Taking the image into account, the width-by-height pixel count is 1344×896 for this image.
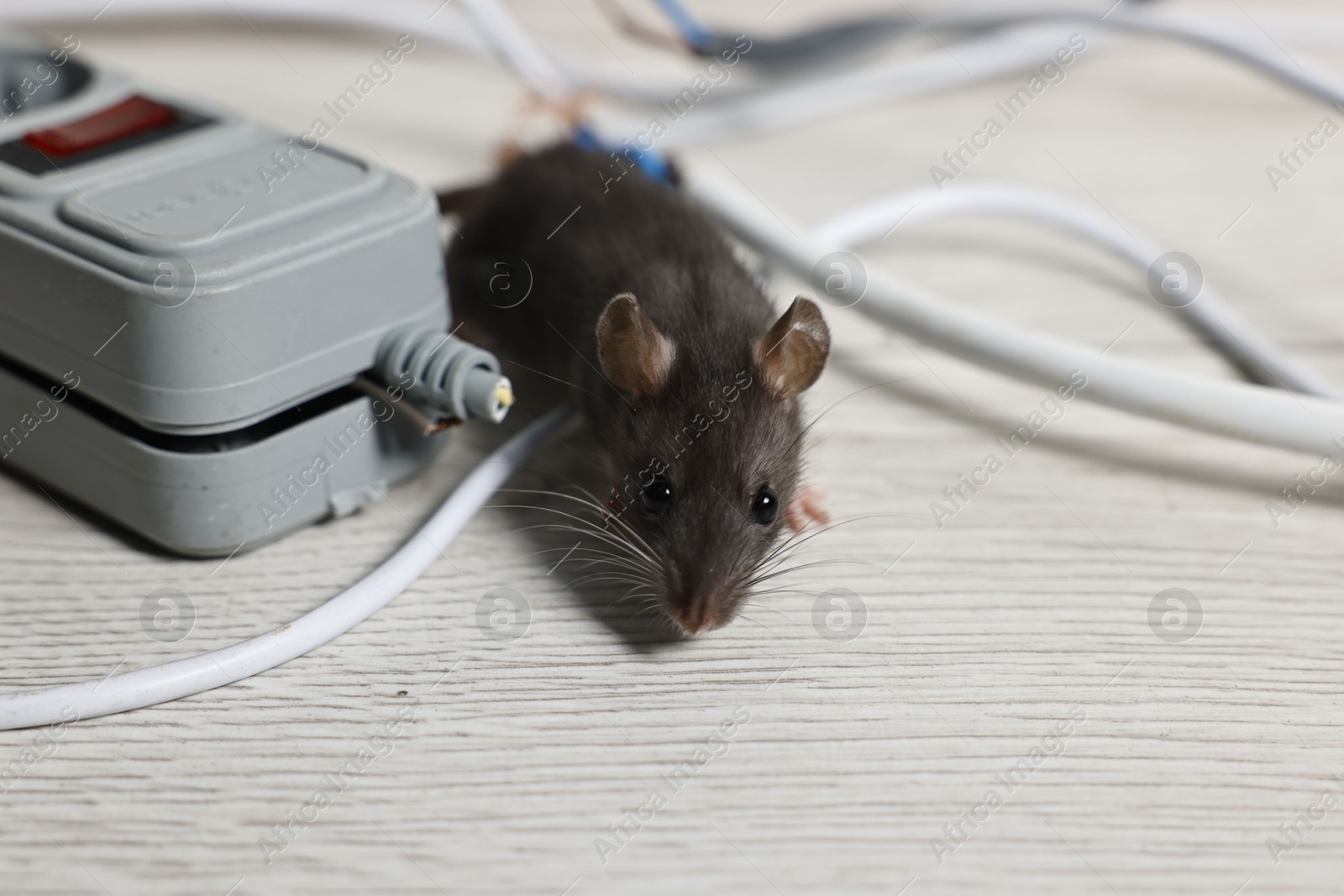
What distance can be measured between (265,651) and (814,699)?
69cm

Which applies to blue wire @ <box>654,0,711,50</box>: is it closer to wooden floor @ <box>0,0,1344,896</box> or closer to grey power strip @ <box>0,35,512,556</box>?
wooden floor @ <box>0,0,1344,896</box>

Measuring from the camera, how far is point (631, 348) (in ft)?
5.40

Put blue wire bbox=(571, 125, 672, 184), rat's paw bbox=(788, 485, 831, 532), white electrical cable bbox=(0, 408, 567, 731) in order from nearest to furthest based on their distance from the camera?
white electrical cable bbox=(0, 408, 567, 731), rat's paw bbox=(788, 485, 831, 532), blue wire bbox=(571, 125, 672, 184)

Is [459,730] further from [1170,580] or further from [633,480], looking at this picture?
[1170,580]

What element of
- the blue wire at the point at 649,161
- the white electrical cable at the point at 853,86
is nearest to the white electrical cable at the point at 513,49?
the white electrical cable at the point at 853,86

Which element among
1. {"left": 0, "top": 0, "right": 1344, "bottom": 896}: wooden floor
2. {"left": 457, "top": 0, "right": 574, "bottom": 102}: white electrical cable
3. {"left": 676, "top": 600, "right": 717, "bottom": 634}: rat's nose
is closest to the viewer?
{"left": 0, "top": 0, "right": 1344, "bottom": 896}: wooden floor

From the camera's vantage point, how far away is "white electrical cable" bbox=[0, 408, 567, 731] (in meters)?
1.37

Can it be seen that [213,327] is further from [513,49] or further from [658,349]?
[513,49]

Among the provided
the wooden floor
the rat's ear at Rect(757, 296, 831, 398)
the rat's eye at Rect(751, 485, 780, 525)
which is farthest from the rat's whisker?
the rat's ear at Rect(757, 296, 831, 398)

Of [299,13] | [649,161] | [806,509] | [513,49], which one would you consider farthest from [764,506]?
[299,13]

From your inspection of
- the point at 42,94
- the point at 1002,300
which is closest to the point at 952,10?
the point at 1002,300

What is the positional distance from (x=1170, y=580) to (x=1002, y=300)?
2.94 feet

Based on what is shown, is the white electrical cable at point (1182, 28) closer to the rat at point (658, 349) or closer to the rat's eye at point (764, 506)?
the rat at point (658, 349)

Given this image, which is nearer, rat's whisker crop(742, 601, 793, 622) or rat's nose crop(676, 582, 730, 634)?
rat's nose crop(676, 582, 730, 634)
